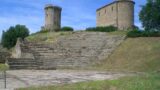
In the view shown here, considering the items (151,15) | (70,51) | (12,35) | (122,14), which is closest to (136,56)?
(70,51)

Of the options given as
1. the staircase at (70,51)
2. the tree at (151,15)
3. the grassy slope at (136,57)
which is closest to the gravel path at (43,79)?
the grassy slope at (136,57)

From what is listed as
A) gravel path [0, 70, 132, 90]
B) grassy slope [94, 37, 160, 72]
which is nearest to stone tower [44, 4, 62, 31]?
grassy slope [94, 37, 160, 72]

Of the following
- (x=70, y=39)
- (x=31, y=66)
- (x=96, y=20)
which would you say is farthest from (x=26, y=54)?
(x=96, y=20)

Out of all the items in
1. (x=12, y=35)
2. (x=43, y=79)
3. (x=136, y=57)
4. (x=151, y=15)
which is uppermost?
(x=151, y=15)

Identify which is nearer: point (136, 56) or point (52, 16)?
point (136, 56)

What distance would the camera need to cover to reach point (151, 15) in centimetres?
4688

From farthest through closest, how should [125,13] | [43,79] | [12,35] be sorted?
[12,35] < [125,13] < [43,79]

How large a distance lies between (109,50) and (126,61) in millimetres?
4310

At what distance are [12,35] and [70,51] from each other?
37.3m

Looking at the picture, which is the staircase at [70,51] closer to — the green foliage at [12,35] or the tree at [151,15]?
the tree at [151,15]

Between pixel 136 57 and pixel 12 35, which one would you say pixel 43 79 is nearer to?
pixel 136 57

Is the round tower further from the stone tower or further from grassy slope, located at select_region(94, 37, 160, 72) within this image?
grassy slope, located at select_region(94, 37, 160, 72)

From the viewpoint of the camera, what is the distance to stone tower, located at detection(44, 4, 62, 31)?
6147 centimetres

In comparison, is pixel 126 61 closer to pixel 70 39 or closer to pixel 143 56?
pixel 143 56
